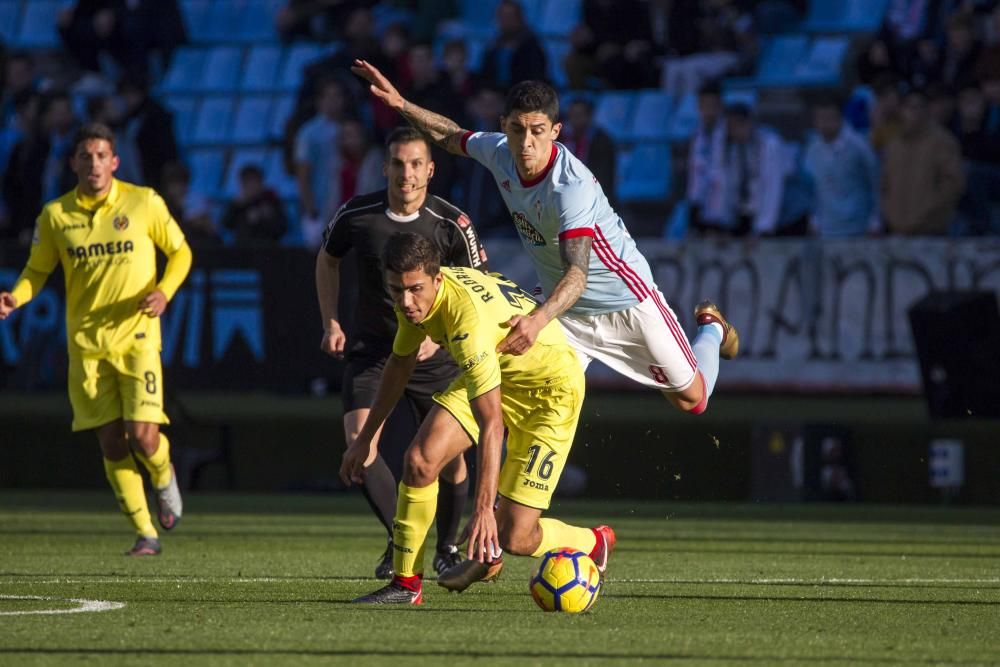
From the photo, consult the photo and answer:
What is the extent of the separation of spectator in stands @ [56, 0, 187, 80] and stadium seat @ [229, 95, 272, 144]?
1.25 m

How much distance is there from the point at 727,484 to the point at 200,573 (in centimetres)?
724

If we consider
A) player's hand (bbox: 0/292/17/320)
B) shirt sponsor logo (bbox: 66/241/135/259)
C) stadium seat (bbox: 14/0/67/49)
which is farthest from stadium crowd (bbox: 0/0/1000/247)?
player's hand (bbox: 0/292/17/320)

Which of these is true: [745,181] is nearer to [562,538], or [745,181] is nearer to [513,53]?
[513,53]

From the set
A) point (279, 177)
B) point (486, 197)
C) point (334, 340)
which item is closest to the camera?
point (334, 340)

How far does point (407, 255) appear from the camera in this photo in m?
7.02

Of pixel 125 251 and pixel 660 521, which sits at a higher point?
pixel 125 251

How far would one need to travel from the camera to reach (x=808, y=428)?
47.5 feet

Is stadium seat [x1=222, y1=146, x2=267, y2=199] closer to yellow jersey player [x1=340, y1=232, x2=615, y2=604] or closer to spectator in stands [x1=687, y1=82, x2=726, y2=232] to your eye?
spectator in stands [x1=687, y1=82, x2=726, y2=232]

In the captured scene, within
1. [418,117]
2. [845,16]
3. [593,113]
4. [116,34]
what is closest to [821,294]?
[593,113]

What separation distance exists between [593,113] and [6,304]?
9.06 metres

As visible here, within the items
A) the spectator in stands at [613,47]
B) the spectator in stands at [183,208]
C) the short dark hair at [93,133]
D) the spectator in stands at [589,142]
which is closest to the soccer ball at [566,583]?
the short dark hair at [93,133]

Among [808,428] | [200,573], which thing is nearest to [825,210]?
[808,428]

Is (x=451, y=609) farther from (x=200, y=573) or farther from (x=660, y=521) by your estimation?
(x=660, y=521)

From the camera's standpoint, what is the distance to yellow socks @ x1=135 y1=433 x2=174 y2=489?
10.5 metres
